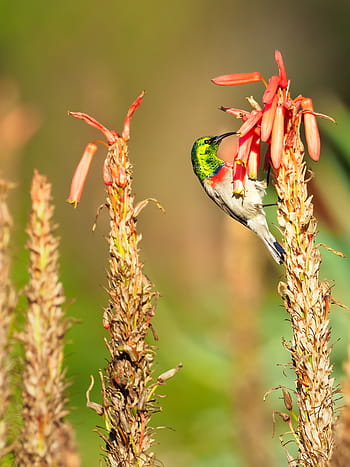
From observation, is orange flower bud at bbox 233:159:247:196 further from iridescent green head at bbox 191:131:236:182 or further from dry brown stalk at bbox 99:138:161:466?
iridescent green head at bbox 191:131:236:182

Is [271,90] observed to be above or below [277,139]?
above

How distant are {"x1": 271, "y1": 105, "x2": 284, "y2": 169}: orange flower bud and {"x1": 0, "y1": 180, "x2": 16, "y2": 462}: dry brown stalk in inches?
25.9

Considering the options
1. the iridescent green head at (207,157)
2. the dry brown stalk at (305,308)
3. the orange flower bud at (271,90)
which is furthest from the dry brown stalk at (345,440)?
the iridescent green head at (207,157)

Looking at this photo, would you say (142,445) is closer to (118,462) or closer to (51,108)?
(118,462)

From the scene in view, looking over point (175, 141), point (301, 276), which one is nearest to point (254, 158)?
point (301, 276)

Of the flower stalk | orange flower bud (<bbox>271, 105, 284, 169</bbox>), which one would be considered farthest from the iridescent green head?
orange flower bud (<bbox>271, 105, 284, 169</bbox>)

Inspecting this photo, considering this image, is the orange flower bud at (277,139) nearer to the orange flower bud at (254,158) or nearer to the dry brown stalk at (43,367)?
the orange flower bud at (254,158)

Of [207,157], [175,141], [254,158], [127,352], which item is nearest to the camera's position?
[127,352]

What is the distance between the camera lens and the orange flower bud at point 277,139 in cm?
190

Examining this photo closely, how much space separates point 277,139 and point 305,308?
41 centimetres

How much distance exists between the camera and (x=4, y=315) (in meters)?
1.60

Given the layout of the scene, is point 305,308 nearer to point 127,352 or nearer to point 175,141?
point 127,352

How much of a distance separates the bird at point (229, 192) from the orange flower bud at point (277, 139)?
0.95 metres

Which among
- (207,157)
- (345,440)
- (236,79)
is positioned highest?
(207,157)
